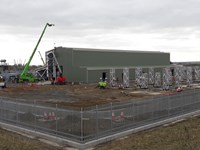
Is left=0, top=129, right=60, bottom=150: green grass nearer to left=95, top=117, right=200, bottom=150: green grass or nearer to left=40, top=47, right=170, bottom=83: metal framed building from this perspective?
left=95, top=117, right=200, bottom=150: green grass

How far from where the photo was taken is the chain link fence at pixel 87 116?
14992mm

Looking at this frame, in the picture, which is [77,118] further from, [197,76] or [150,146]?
[197,76]

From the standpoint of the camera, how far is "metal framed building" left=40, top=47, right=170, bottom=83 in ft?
212

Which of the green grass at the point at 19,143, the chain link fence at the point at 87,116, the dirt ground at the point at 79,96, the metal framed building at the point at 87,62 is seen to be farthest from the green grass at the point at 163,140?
the metal framed building at the point at 87,62

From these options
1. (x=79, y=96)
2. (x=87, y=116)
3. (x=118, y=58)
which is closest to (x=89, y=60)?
(x=118, y=58)

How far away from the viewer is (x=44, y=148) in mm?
14367

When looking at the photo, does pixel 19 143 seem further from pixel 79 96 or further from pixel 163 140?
pixel 79 96

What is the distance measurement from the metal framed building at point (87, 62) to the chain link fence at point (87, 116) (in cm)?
4335

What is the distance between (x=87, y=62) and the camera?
69.2 meters

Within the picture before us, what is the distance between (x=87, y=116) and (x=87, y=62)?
5459cm

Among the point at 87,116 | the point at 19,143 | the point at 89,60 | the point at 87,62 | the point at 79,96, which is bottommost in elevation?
the point at 19,143

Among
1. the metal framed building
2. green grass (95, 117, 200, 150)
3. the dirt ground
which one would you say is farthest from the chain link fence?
the metal framed building

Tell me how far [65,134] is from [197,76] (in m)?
58.6

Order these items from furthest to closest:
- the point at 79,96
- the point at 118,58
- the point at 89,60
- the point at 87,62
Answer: the point at 118,58 → the point at 89,60 → the point at 87,62 → the point at 79,96
